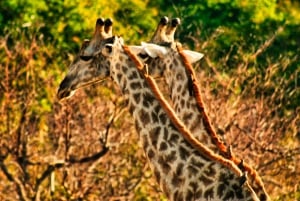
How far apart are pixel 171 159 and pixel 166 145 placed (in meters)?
0.14

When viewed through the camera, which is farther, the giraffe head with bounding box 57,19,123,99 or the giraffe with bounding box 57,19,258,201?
the giraffe head with bounding box 57,19,123,99

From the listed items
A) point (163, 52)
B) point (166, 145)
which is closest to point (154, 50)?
point (163, 52)

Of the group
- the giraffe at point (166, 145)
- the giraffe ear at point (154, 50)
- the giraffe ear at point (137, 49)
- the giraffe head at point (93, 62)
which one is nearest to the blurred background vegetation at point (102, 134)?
the giraffe ear at point (154, 50)

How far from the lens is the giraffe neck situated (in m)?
8.53

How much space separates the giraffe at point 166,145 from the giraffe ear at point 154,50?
0.92m

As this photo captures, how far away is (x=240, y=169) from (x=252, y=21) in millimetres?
24472

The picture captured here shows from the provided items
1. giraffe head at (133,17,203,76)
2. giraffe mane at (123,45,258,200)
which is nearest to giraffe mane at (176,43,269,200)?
giraffe mane at (123,45,258,200)

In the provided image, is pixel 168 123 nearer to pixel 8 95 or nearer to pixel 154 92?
pixel 154 92

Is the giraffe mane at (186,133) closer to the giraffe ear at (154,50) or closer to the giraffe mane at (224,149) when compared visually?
the giraffe mane at (224,149)

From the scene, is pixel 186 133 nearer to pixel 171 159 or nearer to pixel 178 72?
pixel 171 159

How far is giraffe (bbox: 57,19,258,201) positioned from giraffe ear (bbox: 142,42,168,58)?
0.92m

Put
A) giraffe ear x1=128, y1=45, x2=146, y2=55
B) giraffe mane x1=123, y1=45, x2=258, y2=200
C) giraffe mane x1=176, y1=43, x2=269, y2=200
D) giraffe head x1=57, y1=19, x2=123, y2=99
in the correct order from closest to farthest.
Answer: giraffe mane x1=123, y1=45, x2=258, y2=200, giraffe mane x1=176, y1=43, x2=269, y2=200, giraffe head x1=57, y1=19, x2=123, y2=99, giraffe ear x1=128, y1=45, x2=146, y2=55

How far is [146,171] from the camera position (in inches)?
658

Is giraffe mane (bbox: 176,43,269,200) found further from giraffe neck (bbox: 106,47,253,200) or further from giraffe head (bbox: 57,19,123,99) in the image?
giraffe head (bbox: 57,19,123,99)
